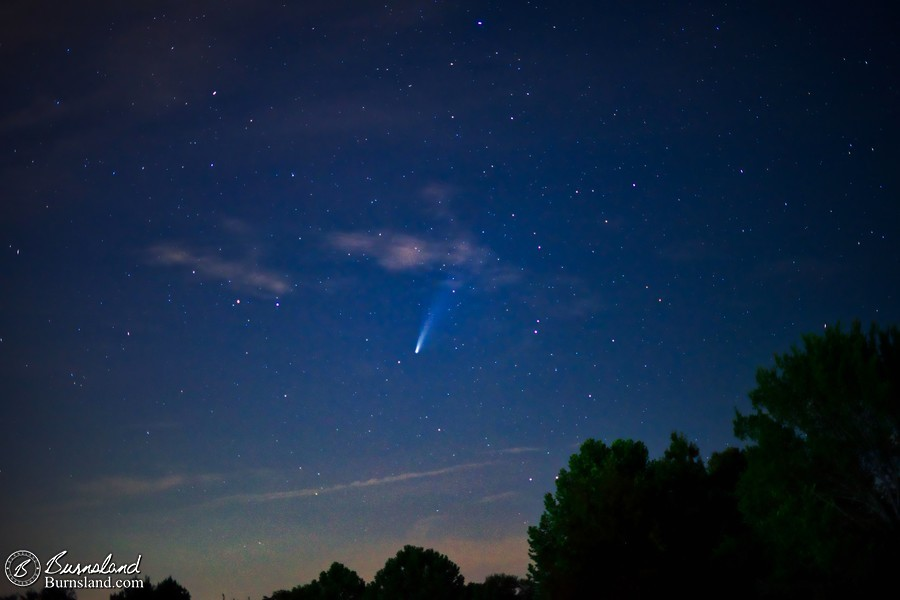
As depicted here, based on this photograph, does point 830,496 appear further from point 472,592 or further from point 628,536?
point 472,592

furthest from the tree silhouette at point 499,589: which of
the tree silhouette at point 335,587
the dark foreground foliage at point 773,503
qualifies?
the dark foreground foliage at point 773,503

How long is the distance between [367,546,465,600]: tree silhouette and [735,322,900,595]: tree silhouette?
202ft

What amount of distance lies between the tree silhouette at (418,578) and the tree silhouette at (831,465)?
61.5m

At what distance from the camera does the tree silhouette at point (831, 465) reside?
3002 cm

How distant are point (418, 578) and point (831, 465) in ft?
223

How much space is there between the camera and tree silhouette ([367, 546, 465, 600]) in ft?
294

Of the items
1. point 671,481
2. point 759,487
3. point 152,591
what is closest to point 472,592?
point 152,591

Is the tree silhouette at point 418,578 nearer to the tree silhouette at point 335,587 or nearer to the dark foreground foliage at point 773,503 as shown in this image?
the tree silhouette at point 335,587

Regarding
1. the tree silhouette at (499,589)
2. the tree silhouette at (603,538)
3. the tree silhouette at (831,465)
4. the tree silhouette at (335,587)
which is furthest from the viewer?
the tree silhouette at (335,587)

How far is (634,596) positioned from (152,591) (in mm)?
67180

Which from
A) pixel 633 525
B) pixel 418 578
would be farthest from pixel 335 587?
pixel 633 525

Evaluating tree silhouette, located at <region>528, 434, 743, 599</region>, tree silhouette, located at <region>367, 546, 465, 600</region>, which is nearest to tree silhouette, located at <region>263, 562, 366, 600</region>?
tree silhouette, located at <region>367, 546, 465, 600</region>

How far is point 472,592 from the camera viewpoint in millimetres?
92500

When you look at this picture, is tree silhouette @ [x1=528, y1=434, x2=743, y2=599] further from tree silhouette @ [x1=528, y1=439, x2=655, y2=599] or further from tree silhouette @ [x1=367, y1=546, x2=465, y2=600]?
tree silhouette @ [x1=367, y1=546, x2=465, y2=600]
